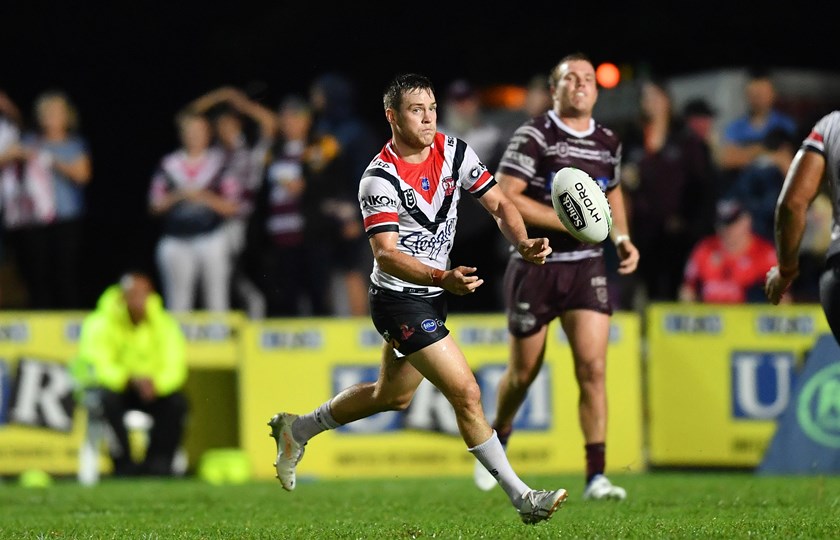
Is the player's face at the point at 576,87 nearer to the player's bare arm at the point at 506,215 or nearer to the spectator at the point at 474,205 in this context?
the player's bare arm at the point at 506,215

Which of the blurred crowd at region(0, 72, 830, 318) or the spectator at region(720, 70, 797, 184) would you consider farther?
the spectator at region(720, 70, 797, 184)

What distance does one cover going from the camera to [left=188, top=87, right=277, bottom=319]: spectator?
15.4 metres

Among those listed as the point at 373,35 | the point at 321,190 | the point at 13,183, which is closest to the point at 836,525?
the point at 321,190

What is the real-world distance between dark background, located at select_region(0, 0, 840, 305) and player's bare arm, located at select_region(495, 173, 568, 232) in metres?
8.23

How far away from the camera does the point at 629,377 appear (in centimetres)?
1312

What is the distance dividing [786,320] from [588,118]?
4225 millimetres

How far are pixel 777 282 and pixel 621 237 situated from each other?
2.25 m

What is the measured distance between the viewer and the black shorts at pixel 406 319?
7.77m

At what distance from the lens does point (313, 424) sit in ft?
28.6

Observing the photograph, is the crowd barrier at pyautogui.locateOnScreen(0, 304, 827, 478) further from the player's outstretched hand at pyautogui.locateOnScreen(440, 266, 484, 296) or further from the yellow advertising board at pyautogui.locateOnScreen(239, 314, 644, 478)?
the player's outstretched hand at pyautogui.locateOnScreen(440, 266, 484, 296)

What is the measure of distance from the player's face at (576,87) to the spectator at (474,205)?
4.33m

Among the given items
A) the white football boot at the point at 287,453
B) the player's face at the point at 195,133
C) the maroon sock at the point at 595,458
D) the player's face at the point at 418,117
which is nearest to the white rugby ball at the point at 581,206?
the player's face at the point at 418,117

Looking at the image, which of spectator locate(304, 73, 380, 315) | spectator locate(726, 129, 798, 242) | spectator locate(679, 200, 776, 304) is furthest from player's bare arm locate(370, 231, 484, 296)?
spectator locate(726, 129, 798, 242)

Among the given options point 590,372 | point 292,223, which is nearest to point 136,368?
point 292,223
